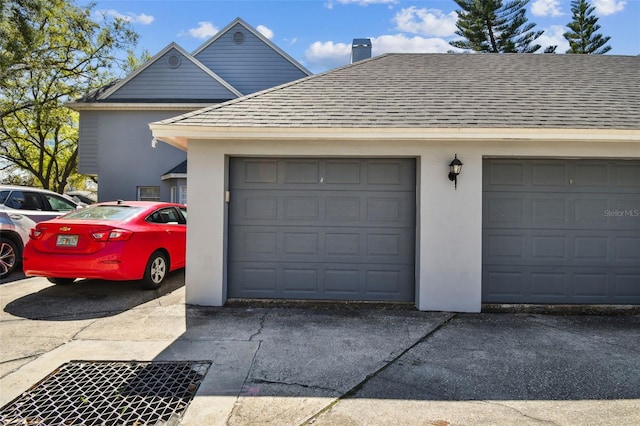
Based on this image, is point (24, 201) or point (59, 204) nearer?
point (24, 201)

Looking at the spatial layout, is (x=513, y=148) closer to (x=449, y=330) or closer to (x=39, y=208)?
(x=449, y=330)

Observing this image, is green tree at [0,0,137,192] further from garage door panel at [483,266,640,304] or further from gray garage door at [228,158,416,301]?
garage door panel at [483,266,640,304]

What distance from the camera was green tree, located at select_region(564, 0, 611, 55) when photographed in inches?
815

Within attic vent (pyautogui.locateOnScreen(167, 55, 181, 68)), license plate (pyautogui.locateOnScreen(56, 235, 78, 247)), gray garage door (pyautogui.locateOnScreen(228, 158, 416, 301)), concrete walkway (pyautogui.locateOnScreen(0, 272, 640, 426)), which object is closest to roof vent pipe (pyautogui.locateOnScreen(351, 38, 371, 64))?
attic vent (pyautogui.locateOnScreen(167, 55, 181, 68))

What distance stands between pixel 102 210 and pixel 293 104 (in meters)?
3.49

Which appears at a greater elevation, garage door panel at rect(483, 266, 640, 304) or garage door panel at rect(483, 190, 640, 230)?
garage door panel at rect(483, 190, 640, 230)

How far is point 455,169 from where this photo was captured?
510 cm

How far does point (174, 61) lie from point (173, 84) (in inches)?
35.1

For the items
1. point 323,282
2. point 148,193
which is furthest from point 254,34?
point 323,282

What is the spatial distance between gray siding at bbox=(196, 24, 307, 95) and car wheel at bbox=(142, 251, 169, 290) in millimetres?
10016

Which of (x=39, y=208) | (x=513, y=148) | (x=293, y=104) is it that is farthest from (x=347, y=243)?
(x=39, y=208)

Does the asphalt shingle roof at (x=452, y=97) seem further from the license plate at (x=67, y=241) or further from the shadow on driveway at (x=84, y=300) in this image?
the shadow on driveway at (x=84, y=300)

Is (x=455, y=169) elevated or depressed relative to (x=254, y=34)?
depressed

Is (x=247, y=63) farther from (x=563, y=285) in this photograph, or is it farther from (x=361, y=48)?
(x=563, y=285)
